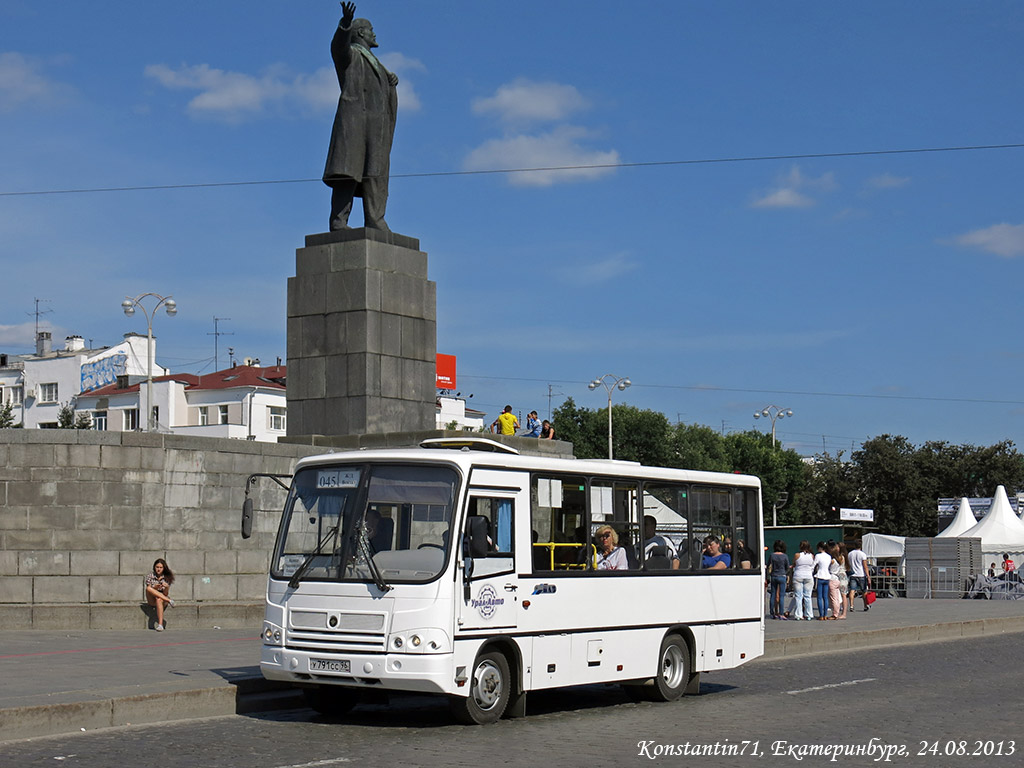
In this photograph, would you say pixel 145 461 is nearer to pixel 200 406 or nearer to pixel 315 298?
pixel 315 298

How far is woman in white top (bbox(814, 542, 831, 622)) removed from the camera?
90.7 ft

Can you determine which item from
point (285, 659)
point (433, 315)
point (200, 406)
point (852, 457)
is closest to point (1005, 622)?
point (433, 315)

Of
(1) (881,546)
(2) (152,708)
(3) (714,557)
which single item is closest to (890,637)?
(3) (714,557)

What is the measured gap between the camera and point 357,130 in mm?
23859

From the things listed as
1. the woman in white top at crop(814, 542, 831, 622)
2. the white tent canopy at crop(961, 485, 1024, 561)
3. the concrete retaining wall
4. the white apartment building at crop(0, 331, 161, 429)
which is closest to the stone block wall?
the concrete retaining wall

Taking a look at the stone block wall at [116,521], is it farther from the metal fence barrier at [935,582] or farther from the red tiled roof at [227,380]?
the red tiled roof at [227,380]

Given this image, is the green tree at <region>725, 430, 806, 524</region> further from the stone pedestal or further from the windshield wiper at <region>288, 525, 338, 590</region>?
the windshield wiper at <region>288, 525, 338, 590</region>

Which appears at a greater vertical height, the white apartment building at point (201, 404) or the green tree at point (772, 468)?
the white apartment building at point (201, 404)

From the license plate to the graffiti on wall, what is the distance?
96563 millimetres

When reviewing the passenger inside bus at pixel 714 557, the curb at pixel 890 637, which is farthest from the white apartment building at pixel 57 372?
the passenger inside bus at pixel 714 557

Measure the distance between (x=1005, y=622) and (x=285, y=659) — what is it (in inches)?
810

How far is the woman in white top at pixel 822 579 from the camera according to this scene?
27.7m

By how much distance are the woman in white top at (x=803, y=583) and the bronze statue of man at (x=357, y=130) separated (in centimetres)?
1088

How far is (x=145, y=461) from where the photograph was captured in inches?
782
